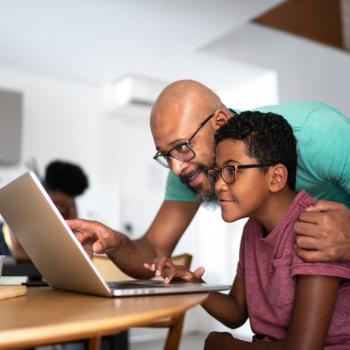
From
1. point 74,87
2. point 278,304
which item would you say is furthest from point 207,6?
point 278,304

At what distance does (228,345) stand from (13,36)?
351cm

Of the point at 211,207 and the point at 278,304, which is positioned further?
the point at 211,207

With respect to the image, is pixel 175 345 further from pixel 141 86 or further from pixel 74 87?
pixel 74 87

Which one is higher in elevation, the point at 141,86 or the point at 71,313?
the point at 141,86

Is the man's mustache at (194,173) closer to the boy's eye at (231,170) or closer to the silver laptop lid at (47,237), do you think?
the boy's eye at (231,170)

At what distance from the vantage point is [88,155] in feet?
16.4

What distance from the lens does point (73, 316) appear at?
611mm

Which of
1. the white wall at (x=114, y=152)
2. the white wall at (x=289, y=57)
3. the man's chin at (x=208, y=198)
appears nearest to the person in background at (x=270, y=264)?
the man's chin at (x=208, y=198)

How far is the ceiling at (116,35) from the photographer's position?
11.4ft

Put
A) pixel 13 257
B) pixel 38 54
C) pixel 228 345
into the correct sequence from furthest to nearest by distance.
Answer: pixel 38 54
pixel 13 257
pixel 228 345

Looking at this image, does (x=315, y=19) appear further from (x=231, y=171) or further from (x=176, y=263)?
(x=231, y=171)

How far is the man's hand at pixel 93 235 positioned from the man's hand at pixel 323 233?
47 centimetres

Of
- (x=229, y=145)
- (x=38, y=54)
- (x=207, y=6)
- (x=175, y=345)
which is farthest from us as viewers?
(x=38, y=54)

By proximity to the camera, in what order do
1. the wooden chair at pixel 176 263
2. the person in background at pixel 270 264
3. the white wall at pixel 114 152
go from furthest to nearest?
the white wall at pixel 114 152 < the wooden chair at pixel 176 263 < the person in background at pixel 270 264
